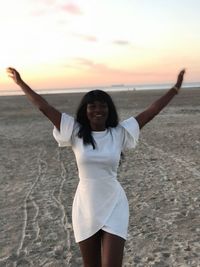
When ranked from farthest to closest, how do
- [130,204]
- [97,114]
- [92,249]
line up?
[130,204] < [97,114] < [92,249]

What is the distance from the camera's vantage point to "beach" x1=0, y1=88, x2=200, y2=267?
Result: 6371mm

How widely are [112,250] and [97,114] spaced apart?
3.61 ft

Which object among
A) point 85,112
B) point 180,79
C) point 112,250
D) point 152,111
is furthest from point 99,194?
point 180,79

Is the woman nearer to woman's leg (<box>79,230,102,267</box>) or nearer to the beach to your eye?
woman's leg (<box>79,230,102,267</box>)

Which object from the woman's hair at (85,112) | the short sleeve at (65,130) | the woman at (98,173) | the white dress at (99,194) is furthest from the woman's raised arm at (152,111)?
the short sleeve at (65,130)

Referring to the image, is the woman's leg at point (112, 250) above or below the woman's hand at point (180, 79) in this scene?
below

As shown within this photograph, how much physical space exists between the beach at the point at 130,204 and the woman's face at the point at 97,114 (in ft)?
7.72

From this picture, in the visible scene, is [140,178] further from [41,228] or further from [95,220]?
[95,220]

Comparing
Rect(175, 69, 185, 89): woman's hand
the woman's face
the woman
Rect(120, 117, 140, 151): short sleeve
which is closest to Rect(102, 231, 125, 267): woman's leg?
the woman

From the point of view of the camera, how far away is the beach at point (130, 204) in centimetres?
637

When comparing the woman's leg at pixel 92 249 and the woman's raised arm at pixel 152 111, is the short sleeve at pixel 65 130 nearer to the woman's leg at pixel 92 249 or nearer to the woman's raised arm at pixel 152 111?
the woman's raised arm at pixel 152 111

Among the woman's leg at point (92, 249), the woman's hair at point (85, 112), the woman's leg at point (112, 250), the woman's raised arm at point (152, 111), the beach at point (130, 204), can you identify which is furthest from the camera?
the beach at point (130, 204)

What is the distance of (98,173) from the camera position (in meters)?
4.09

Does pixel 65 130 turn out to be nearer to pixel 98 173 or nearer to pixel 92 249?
pixel 98 173
